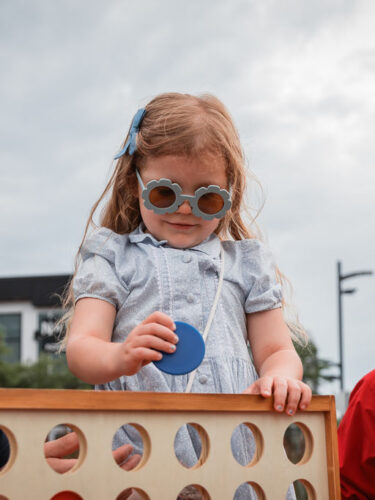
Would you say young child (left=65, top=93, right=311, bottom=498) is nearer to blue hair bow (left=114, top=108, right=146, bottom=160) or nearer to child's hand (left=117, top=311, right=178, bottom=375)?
blue hair bow (left=114, top=108, right=146, bottom=160)

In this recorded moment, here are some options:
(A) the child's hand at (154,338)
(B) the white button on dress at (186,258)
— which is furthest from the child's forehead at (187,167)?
(A) the child's hand at (154,338)

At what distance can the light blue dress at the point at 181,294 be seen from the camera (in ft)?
7.00

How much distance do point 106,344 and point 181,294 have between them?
396mm

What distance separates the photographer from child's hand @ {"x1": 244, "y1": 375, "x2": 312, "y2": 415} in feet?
5.49

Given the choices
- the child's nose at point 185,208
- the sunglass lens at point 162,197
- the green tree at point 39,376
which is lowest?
the child's nose at point 185,208

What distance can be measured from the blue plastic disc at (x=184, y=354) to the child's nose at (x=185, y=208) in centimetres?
61

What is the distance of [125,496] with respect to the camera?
1.80 metres

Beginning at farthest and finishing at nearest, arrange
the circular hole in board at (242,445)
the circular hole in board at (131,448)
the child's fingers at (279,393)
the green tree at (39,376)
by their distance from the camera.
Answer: the green tree at (39,376), the circular hole in board at (242,445), the child's fingers at (279,393), the circular hole in board at (131,448)

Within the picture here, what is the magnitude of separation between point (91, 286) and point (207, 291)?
1.20 ft

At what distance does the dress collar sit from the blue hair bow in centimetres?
26

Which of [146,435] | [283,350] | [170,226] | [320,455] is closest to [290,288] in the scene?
[283,350]

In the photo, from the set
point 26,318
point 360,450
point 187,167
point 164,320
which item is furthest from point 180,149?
point 26,318

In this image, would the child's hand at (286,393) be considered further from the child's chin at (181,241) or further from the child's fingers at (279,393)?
the child's chin at (181,241)

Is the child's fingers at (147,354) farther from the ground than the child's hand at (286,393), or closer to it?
farther from the ground
